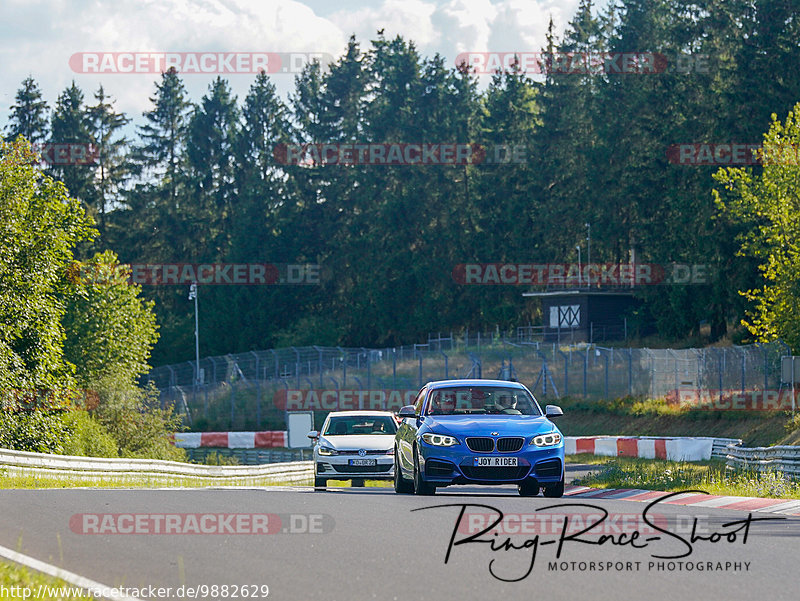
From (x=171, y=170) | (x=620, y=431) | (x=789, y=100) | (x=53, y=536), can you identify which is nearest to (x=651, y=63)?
(x=789, y=100)

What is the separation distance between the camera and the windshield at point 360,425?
24.1 meters

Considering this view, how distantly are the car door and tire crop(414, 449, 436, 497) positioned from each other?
258mm

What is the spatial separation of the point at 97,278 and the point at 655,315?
3422 centimetres

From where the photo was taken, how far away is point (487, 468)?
15773 mm

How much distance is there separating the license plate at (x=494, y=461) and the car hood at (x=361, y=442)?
283 inches

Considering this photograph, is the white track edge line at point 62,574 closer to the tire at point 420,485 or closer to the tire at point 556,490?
the tire at point 420,485

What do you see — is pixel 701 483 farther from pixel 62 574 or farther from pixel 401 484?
pixel 62 574

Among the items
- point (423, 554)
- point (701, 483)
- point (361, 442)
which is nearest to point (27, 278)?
point (361, 442)

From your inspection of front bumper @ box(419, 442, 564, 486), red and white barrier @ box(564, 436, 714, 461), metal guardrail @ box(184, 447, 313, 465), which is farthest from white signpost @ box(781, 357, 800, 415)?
front bumper @ box(419, 442, 564, 486)

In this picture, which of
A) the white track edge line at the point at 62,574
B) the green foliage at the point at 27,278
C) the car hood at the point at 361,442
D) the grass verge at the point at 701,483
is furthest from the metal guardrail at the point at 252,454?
the white track edge line at the point at 62,574

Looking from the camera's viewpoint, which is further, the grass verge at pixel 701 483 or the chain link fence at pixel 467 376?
the chain link fence at pixel 467 376

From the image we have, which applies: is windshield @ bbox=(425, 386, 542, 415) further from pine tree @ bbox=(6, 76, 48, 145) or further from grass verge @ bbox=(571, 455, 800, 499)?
pine tree @ bbox=(6, 76, 48, 145)

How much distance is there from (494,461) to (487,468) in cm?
13

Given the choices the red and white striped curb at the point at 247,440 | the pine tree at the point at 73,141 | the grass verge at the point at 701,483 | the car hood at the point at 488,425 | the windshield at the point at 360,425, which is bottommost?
the red and white striped curb at the point at 247,440
